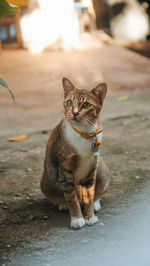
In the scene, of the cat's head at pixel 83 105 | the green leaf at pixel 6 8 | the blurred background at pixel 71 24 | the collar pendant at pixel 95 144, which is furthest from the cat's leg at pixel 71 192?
the blurred background at pixel 71 24

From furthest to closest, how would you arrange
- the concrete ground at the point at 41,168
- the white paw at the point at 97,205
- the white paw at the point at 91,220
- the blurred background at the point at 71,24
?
the blurred background at the point at 71,24, the white paw at the point at 97,205, the white paw at the point at 91,220, the concrete ground at the point at 41,168

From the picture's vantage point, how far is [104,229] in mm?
1839

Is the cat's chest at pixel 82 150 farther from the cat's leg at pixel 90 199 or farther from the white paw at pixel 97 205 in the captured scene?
the white paw at pixel 97 205

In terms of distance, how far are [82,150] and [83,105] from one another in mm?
262

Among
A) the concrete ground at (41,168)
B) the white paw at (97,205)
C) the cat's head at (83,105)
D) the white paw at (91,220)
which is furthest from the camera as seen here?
the white paw at (97,205)

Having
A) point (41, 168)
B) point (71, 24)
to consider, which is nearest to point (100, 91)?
point (41, 168)

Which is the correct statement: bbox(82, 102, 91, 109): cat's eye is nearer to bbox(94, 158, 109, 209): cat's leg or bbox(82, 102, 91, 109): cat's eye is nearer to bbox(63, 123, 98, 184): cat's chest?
bbox(63, 123, 98, 184): cat's chest

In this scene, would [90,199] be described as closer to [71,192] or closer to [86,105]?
[71,192]

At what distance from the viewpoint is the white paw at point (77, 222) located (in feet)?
Result: 6.12

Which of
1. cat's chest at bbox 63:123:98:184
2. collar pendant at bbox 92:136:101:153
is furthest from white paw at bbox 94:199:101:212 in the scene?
collar pendant at bbox 92:136:101:153

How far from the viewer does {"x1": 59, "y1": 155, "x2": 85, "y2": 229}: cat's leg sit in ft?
6.12

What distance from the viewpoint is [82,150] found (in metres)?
1.84

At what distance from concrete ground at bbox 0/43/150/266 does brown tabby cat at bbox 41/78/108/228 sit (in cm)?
13

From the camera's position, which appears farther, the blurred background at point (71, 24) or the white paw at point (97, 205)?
the blurred background at point (71, 24)
